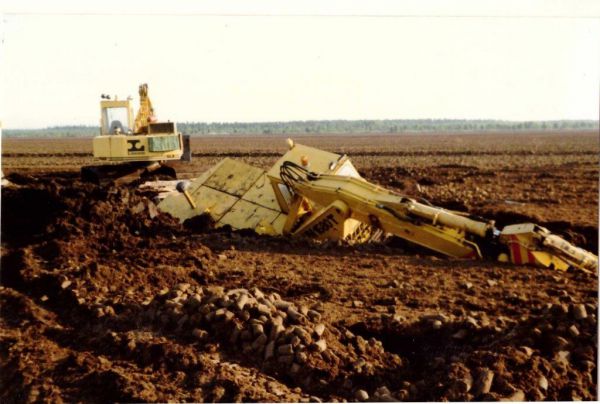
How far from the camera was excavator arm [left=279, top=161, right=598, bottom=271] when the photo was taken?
7.31 m

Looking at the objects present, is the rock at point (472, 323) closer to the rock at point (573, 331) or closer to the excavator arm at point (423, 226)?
the rock at point (573, 331)

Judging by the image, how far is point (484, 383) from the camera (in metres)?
4.73

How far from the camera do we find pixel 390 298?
674 cm

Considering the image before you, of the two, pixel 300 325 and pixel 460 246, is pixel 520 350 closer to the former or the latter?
pixel 300 325

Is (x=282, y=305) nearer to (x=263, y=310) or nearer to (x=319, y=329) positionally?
(x=263, y=310)

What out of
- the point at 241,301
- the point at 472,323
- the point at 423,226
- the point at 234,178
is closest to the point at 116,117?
the point at 234,178

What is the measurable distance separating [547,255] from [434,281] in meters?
1.30

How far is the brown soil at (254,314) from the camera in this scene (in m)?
4.90

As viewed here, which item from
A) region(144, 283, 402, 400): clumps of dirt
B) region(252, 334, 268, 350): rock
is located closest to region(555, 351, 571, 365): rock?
region(144, 283, 402, 400): clumps of dirt

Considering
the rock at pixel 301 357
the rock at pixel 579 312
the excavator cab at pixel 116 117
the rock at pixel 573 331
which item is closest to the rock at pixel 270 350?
the rock at pixel 301 357

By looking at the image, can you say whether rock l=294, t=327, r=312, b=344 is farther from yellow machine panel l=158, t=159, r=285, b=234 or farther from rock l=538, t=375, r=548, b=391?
yellow machine panel l=158, t=159, r=285, b=234

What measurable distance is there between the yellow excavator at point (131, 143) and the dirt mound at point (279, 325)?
6568 millimetres

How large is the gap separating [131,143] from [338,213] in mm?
8083

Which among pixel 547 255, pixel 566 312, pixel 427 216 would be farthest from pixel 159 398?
pixel 547 255
